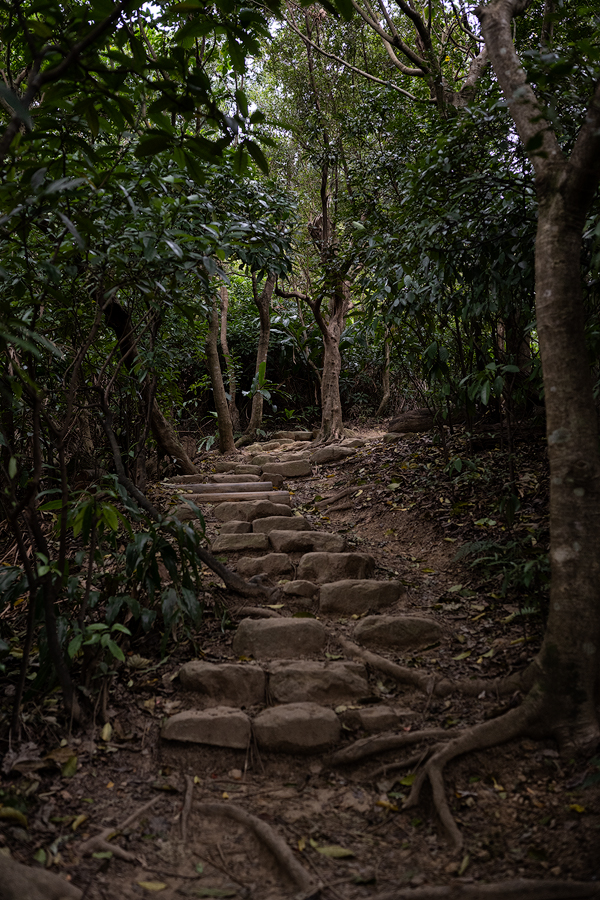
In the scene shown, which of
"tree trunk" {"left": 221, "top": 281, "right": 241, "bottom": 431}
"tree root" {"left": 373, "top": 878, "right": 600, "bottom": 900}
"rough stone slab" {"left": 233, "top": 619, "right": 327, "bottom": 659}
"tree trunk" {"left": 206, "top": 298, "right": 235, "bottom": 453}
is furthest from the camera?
"tree trunk" {"left": 221, "top": 281, "right": 241, "bottom": 431}

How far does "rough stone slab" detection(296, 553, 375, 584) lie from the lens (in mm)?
3633

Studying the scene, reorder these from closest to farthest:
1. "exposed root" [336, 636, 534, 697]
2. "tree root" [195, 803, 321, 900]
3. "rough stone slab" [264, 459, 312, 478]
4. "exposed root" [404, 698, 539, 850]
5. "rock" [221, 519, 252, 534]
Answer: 1. "tree root" [195, 803, 321, 900]
2. "exposed root" [404, 698, 539, 850]
3. "exposed root" [336, 636, 534, 697]
4. "rock" [221, 519, 252, 534]
5. "rough stone slab" [264, 459, 312, 478]

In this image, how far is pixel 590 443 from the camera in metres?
2.22

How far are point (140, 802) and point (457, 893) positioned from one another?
1129 mm

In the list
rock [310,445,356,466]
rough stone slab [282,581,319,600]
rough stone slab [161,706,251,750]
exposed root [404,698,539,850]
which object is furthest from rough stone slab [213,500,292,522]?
exposed root [404,698,539,850]

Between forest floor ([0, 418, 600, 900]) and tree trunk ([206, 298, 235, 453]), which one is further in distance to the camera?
tree trunk ([206, 298, 235, 453])

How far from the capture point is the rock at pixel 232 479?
5996mm

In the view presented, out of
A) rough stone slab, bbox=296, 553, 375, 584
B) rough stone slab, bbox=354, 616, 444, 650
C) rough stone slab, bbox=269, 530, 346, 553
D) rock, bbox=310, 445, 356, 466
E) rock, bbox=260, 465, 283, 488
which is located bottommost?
rough stone slab, bbox=354, 616, 444, 650

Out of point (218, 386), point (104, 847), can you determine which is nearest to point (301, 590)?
point (104, 847)

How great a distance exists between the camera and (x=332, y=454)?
21.3 ft

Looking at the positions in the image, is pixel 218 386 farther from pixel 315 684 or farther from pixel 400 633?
pixel 315 684

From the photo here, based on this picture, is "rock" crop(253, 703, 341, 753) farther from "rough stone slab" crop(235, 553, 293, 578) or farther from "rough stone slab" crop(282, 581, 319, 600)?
"rough stone slab" crop(235, 553, 293, 578)

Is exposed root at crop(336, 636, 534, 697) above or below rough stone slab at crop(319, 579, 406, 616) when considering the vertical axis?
below

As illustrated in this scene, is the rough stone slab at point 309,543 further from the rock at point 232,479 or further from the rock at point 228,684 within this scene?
the rock at point 232,479
